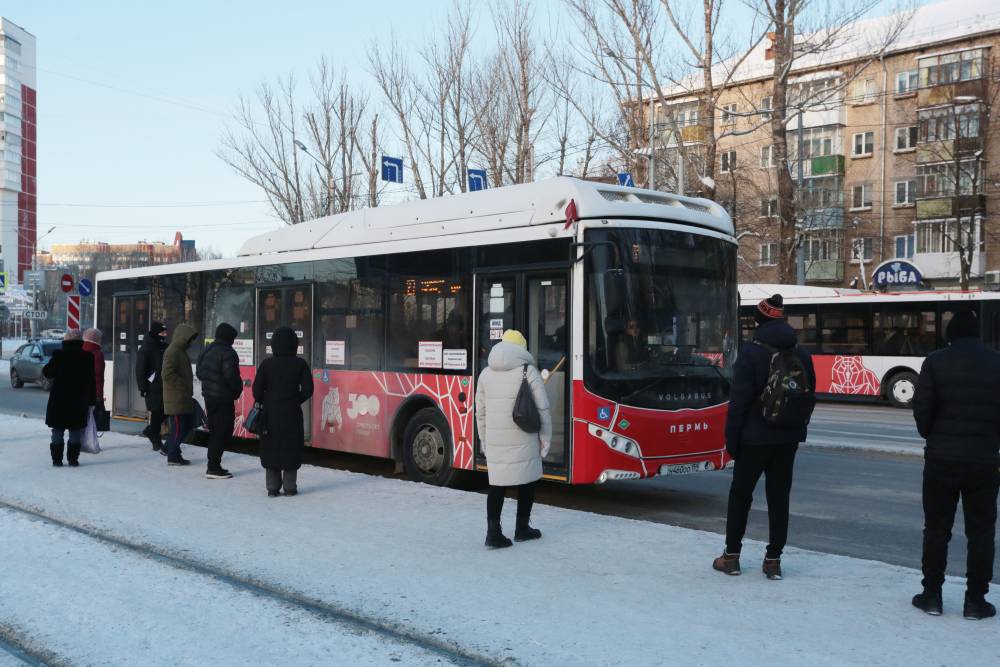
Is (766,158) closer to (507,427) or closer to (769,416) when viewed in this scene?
(507,427)

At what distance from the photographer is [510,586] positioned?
20.5ft

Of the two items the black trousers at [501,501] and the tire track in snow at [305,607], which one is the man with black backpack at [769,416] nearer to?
the black trousers at [501,501]

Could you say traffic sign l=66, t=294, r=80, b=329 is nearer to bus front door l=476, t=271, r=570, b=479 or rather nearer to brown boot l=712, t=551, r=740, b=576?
bus front door l=476, t=271, r=570, b=479

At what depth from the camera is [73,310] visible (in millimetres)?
21891

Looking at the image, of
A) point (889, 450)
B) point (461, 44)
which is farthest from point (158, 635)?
point (461, 44)

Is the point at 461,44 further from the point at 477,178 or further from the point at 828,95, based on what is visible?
the point at 828,95

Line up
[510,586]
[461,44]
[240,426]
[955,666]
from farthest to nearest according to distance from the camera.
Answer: [461,44], [240,426], [510,586], [955,666]

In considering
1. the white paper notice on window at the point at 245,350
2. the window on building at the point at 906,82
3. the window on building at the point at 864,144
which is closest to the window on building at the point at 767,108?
the window on building at the point at 864,144

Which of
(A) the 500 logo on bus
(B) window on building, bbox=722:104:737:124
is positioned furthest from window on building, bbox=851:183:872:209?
(A) the 500 logo on bus

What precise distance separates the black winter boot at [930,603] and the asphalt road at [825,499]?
1451 millimetres

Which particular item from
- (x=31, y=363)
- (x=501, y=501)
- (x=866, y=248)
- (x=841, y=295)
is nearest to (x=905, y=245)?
(x=866, y=248)

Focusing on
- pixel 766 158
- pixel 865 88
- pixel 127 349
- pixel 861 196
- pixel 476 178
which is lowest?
pixel 127 349

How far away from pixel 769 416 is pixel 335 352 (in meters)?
6.73

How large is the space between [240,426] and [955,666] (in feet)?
34.5
